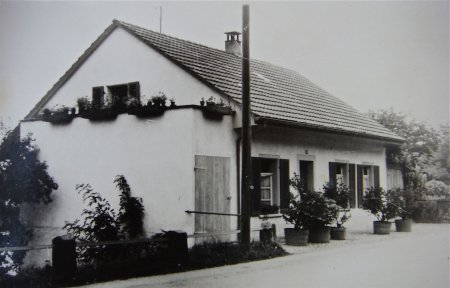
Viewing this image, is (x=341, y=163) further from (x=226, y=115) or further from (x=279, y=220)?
(x=226, y=115)

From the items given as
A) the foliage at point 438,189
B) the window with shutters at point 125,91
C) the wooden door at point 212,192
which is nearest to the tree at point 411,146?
the foliage at point 438,189

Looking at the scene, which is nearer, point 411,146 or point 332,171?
point 332,171

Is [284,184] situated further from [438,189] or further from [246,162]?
[438,189]

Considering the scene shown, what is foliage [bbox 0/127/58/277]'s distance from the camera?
1388cm

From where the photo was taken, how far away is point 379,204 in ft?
58.3

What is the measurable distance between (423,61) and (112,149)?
7.86 m

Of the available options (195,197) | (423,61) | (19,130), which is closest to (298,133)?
(195,197)

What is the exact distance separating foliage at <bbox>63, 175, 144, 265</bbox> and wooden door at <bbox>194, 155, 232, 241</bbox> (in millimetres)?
1511

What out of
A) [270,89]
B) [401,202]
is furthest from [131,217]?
[401,202]

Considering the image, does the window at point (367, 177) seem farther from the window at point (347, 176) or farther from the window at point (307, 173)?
the window at point (307, 173)

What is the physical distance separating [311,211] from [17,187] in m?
7.29

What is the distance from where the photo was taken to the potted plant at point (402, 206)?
17812 millimetres

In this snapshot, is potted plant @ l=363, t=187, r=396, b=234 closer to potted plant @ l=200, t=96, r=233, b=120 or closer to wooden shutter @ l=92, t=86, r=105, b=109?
potted plant @ l=200, t=96, r=233, b=120

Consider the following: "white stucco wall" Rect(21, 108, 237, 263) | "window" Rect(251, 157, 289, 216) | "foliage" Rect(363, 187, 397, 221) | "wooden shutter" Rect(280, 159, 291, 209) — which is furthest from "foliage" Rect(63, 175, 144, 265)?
"foliage" Rect(363, 187, 397, 221)
